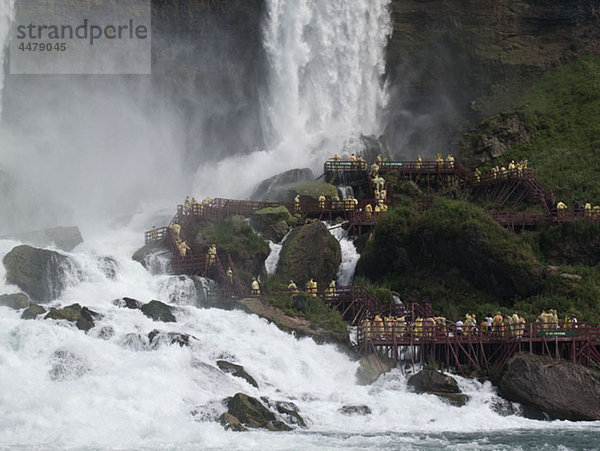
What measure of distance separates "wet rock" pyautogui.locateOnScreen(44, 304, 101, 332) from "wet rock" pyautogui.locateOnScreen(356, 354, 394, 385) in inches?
439

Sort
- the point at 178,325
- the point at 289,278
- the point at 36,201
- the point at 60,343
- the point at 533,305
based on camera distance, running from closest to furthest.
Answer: the point at 60,343 → the point at 178,325 → the point at 533,305 → the point at 289,278 → the point at 36,201

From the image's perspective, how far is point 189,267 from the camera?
168 ft

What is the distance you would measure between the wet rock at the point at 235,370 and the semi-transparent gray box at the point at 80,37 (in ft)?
152

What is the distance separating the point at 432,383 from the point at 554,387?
481 cm

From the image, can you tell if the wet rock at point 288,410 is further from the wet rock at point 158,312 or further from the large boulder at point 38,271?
the large boulder at point 38,271

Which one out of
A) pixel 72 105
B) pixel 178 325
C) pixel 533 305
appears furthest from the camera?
pixel 72 105

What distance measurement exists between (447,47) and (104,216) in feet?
106

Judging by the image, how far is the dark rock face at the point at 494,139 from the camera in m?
72.3

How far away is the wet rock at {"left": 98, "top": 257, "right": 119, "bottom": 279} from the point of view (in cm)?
4925

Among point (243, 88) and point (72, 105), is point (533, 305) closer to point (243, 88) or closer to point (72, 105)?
point (243, 88)

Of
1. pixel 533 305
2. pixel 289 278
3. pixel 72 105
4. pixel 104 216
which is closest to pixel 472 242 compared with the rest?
pixel 533 305

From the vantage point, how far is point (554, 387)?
39562 millimetres

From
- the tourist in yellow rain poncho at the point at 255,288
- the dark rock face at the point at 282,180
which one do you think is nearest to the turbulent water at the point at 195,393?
the tourist in yellow rain poncho at the point at 255,288

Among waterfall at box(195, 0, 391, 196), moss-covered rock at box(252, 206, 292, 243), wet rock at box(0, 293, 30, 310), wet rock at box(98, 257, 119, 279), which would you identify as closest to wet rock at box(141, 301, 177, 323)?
wet rock at box(0, 293, 30, 310)
